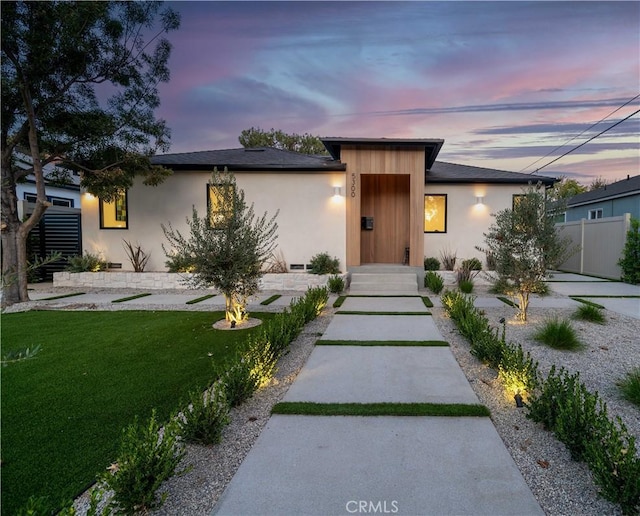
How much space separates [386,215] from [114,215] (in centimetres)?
866

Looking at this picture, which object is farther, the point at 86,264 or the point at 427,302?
the point at 86,264

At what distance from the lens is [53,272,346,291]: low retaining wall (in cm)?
970

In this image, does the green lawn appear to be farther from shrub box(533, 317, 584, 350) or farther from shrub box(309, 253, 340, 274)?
shrub box(533, 317, 584, 350)

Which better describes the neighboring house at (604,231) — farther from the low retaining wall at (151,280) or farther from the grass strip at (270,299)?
the grass strip at (270,299)

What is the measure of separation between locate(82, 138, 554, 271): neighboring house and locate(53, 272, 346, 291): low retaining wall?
0.73m

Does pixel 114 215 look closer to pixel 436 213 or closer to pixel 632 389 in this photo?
pixel 436 213

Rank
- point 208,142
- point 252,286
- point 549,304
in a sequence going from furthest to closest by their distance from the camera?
point 208,142, point 549,304, point 252,286

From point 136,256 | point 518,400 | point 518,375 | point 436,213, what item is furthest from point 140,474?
point 436,213

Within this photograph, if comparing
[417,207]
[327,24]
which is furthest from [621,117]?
[327,24]

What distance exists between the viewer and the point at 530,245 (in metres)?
5.80

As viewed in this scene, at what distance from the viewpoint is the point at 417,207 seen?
32.1 feet

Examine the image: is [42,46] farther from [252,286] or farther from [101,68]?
[252,286]

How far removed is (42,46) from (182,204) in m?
4.74

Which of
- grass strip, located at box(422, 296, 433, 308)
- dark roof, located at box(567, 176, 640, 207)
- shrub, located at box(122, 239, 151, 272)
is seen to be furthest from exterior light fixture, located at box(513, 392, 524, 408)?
dark roof, located at box(567, 176, 640, 207)
